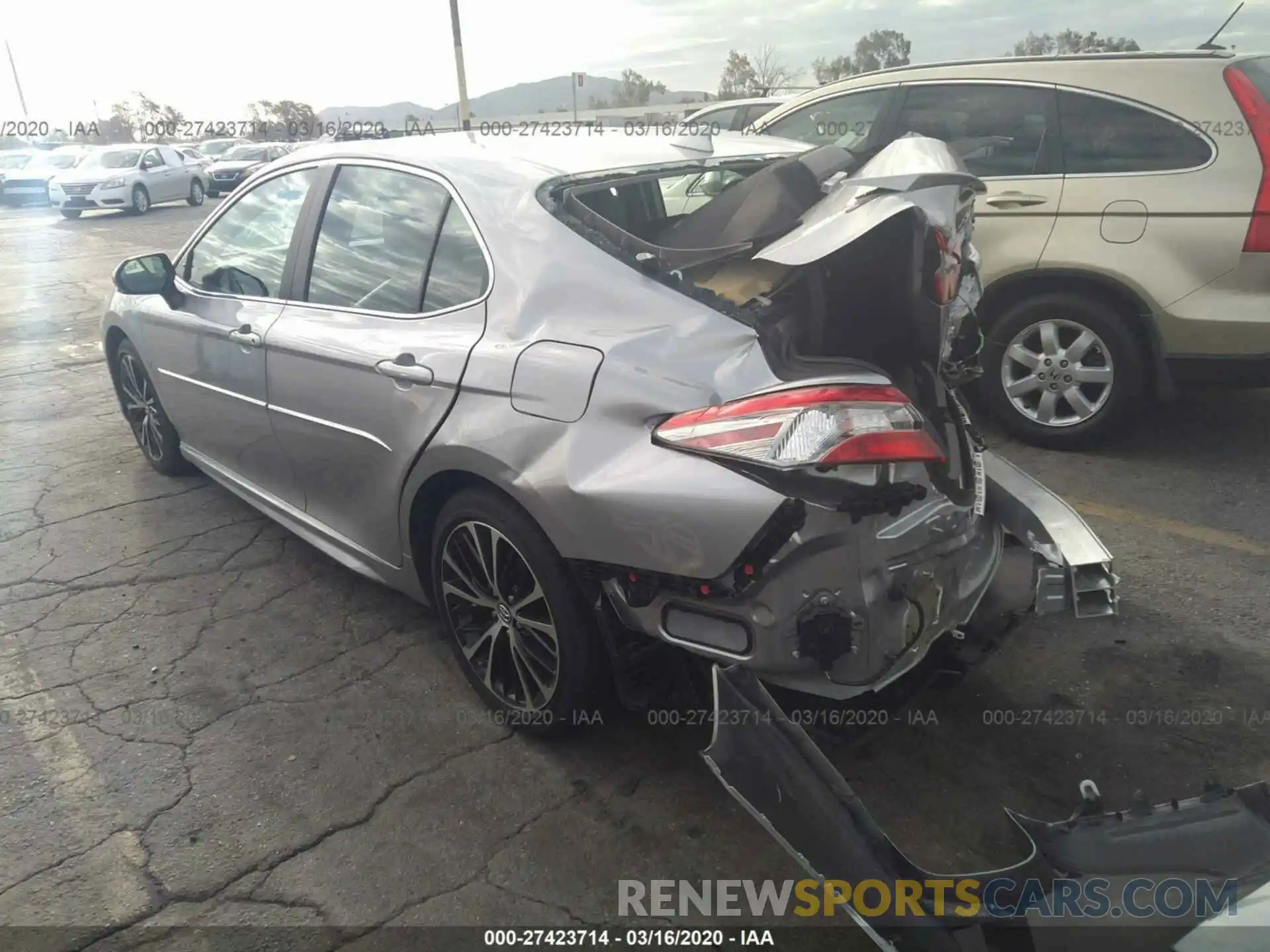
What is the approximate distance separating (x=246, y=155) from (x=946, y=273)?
30.8m

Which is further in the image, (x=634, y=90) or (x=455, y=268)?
(x=634, y=90)

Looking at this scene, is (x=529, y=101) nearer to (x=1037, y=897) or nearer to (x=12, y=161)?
(x=12, y=161)

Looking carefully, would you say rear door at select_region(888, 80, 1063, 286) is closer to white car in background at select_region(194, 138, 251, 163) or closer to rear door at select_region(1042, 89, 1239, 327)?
rear door at select_region(1042, 89, 1239, 327)

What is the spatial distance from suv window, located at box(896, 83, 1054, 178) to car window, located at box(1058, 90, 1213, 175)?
12cm

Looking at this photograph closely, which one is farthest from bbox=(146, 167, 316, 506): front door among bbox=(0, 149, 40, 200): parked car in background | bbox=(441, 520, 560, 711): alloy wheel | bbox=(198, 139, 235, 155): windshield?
bbox=(198, 139, 235, 155): windshield

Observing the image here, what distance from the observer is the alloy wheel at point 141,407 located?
473 cm

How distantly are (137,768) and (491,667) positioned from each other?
1133 mm

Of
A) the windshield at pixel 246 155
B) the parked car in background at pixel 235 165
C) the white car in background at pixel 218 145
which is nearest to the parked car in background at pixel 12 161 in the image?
the white car in background at pixel 218 145

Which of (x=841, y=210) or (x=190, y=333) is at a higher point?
(x=841, y=210)

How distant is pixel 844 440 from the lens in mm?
1961

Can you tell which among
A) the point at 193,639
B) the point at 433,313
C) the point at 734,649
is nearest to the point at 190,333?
the point at 193,639

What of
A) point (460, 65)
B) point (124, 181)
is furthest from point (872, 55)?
point (124, 181)

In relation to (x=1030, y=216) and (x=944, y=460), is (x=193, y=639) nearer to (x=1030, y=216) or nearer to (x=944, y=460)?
(x=944, y=460)

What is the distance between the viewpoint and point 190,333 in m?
3.91
